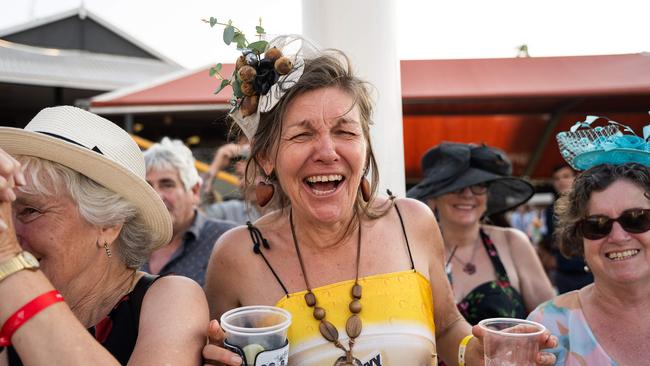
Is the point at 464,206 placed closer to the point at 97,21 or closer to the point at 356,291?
the point at 356,291

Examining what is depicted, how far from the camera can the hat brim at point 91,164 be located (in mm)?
1485

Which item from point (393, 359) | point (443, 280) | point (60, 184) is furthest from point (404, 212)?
point (60, 184)

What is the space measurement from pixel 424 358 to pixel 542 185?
7917mm

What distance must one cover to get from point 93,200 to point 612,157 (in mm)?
1965

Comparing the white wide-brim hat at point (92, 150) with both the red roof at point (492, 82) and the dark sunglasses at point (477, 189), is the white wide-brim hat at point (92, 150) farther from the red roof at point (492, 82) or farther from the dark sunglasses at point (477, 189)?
the red roof at point (492, 82)

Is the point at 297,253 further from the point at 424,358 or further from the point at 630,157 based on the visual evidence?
the point at 630,157

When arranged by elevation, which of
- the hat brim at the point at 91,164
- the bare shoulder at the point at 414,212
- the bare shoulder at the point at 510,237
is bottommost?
the bare shoulder at the point at 510,237

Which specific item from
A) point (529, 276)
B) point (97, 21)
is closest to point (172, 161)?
point (529, 276)

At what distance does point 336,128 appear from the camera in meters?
1.83

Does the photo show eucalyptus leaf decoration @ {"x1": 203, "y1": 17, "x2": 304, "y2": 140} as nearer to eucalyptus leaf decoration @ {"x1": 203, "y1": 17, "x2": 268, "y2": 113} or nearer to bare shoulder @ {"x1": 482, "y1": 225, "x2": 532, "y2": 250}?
eucalyptus leaf decoration @ {"x1": 203, "y1": 17, "x2": 268, "y2": 113}

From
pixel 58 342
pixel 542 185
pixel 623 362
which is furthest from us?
pixel 542 185

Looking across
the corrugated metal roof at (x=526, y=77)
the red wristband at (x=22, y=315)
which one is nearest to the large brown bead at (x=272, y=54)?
the red wristband at (x=22, y=315)

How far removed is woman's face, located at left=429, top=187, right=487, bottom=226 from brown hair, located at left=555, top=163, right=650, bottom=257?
1016 mm

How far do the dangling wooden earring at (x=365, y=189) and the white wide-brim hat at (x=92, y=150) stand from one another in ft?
2.47
